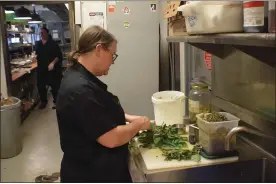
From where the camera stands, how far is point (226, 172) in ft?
3.86

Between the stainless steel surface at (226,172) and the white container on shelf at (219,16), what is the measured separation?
0.56m

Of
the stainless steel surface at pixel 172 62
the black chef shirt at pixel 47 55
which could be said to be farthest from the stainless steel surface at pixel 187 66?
the black chef shirt at pixel 47 55

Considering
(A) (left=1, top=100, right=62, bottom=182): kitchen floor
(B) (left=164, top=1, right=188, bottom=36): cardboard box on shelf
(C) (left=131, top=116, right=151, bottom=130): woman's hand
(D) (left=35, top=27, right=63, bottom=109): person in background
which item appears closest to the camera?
(C) (left=131, top=116, right=151, bottom=130): woman's hand

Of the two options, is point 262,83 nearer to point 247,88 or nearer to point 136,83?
point 247,88

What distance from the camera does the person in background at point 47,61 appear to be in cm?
370

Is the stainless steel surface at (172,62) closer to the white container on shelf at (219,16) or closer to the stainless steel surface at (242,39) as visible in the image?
the stainless steel surface at (242,39)

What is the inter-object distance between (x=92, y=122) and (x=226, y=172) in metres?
0.60

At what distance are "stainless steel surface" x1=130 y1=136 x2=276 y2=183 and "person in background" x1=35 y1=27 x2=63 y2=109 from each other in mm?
2802

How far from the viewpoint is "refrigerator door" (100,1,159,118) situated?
8.88 feet

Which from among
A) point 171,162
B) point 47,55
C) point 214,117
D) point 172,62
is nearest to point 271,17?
point 214,117

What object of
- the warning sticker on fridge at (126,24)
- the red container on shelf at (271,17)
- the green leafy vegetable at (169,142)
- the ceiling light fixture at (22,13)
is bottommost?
the green leafy vegetable at (169,142)

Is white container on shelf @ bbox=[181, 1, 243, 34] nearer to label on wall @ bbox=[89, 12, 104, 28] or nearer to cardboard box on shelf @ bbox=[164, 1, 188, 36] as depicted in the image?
cardboard box on shelf @ bbox=[164, 1, 188, 36]

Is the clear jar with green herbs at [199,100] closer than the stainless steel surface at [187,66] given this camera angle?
Yes

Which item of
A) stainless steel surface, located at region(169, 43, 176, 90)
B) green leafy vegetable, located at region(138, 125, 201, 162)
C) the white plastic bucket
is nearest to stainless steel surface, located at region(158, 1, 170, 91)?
stainless steel surface, located at region(169, 43, 176, 90)
